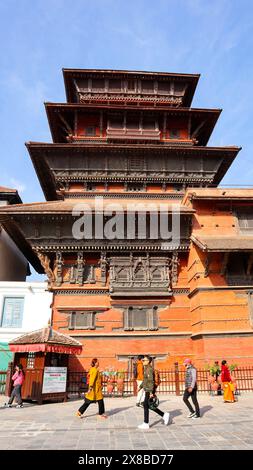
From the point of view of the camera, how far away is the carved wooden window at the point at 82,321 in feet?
54.0

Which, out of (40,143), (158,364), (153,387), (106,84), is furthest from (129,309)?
(106,84)

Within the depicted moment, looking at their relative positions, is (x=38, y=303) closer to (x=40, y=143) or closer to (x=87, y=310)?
(x=87, y=310)

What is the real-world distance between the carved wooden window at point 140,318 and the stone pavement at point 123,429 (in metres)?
6.43

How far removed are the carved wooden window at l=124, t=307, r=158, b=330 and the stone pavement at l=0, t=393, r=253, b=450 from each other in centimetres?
643

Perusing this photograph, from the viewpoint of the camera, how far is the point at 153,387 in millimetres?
7473

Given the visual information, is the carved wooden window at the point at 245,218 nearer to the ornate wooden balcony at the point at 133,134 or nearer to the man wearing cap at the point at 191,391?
the ornate wooden balcony at the point at 133,134

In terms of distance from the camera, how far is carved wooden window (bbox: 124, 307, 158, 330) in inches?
654

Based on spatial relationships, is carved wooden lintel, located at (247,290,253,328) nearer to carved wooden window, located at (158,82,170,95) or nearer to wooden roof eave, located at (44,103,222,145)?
wooden roof eave, located at (44,103,222,145)

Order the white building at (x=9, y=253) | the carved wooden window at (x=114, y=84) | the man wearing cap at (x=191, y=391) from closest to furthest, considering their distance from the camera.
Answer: the man wearing cap at (x=191, y=391)
the white building at (x=9, y=253)
the carved wooden window at (x=114, y=84)

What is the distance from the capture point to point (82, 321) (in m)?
16.6

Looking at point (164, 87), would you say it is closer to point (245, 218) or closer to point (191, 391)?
point (245, 218)

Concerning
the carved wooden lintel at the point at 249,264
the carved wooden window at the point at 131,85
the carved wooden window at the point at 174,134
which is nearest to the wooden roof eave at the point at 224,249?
the carved wooden lintel at the point at 249,264
